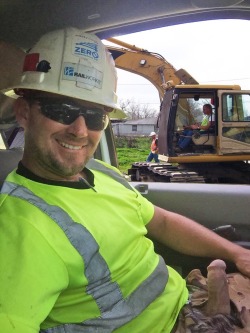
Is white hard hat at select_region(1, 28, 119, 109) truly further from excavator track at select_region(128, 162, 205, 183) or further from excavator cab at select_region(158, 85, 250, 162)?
excavator cab at select_region(158, 85, 250, 162)

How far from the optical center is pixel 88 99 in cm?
141

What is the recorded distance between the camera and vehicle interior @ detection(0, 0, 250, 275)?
1.63 meters

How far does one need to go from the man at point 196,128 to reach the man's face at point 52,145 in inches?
251

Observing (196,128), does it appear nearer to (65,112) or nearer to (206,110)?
(206,110)

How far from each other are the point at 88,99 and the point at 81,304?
0.66 metres

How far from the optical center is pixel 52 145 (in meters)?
1.34

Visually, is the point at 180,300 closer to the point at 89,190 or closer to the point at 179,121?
the point at 89,190

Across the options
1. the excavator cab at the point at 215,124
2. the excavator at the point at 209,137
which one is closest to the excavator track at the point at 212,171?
the excavator at the point at 209,137

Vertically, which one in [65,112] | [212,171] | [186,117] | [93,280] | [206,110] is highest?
[206,110]

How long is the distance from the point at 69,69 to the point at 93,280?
70 cm

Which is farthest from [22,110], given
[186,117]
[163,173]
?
[186,117]

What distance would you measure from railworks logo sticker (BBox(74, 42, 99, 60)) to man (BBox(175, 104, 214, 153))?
6258mm

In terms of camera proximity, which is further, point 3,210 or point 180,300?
point 180,300

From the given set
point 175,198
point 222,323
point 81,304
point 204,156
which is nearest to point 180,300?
point 222,323
